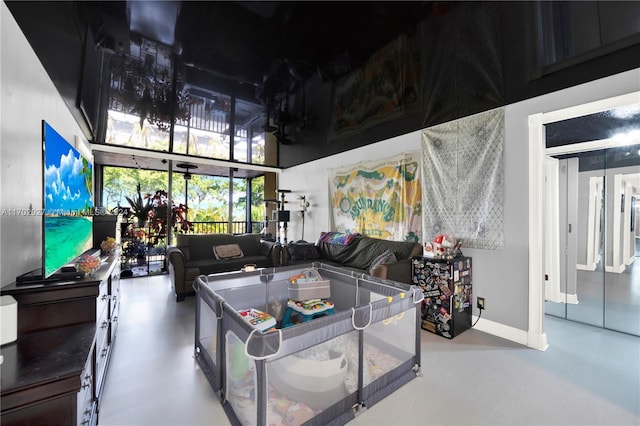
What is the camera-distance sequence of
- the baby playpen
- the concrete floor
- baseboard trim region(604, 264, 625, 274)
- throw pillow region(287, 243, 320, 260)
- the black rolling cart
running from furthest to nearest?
throw pillow region(287, 243, 320, 260) < baseboard trim region(604, 264, 625, 274) < the black rolling cart < the concrete floor < the baby playpen

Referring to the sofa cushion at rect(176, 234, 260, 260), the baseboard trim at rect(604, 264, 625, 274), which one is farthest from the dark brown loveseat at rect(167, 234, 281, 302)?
the baseboard trim at rect(604, 264, 625, 274)

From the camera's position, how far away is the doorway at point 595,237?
2646 mm

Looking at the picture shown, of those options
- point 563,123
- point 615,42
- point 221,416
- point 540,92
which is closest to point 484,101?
point 540,92

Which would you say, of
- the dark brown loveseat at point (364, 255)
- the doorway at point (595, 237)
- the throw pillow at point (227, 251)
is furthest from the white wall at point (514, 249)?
the throw pillow at point (227, 251)

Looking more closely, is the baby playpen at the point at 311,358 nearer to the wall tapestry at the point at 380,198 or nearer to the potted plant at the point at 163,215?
the wall tapestry at the point at 380,198

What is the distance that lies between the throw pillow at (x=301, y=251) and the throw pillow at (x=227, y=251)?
2.84ft

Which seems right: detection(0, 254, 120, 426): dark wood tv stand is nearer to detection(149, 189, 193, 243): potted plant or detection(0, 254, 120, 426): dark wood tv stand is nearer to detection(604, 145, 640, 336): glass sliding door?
detection(149, 189, 193, 243): potted plant

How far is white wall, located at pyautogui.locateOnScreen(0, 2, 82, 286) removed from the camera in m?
1.44

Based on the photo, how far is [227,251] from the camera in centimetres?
429

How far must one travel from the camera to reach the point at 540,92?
2354 mm

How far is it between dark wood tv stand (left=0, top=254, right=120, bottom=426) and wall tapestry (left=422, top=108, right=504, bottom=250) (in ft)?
10.5

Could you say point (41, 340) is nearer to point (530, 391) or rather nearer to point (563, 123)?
point (530, 391)

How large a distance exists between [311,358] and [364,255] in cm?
248

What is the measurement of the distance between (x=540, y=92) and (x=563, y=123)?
41 centimetres
